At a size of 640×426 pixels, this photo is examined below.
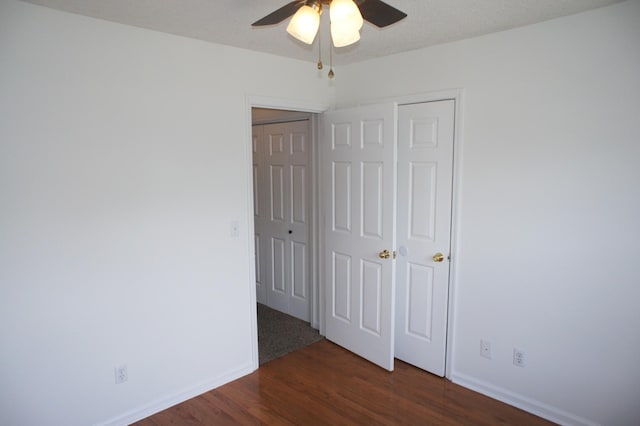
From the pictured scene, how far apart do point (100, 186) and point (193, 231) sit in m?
0.67

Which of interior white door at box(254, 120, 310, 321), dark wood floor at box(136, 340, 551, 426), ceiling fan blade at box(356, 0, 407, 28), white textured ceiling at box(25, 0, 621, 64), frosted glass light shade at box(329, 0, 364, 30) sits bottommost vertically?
dark wood floor at box(136, 340, 551, 426)

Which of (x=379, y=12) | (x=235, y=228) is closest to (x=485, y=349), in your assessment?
(x=235, y=228)

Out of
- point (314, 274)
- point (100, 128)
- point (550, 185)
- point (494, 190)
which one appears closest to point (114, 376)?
point (100, 128)

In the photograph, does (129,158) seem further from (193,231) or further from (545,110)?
(545,110)

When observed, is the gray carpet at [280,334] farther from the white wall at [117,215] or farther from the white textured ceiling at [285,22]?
the white textured ceiling at [285,22]

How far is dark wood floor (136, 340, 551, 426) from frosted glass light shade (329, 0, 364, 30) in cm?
232

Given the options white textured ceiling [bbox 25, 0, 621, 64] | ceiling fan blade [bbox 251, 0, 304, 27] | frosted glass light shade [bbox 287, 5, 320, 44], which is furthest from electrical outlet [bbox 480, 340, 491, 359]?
ceiling fan blade [bbox 251, 0, 304, 27]

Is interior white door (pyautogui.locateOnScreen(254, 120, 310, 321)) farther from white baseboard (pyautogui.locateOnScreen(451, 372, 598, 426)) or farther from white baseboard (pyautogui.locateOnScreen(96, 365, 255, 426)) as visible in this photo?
white baseboard (pyautogui.locateOnScreen(451, 372, 598, 426))

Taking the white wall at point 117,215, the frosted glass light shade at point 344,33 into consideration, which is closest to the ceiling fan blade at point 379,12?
the frosted glass light shade at point 344,33

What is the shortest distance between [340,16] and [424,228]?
1.96m

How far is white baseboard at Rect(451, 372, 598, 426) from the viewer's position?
2510 mm

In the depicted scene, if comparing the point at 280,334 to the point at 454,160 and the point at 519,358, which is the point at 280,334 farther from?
the point at 454,160

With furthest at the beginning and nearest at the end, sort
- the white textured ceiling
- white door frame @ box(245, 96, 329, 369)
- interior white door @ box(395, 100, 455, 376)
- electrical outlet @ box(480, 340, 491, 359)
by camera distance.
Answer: white door frame @ box(245, 96, 329, 369)
interior white door @ box(395, 100, 455, 376)
electrical outlet @ box(480, 340, 491, 359)
the white textured ceiling

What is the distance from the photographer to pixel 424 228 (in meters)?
3.10
